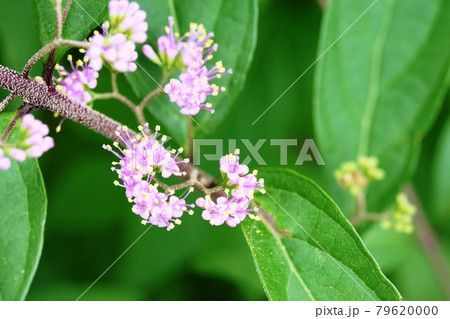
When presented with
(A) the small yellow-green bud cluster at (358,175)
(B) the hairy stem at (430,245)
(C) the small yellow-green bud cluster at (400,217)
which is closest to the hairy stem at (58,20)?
(A) the small yellow-green bud cluster at (358,175)

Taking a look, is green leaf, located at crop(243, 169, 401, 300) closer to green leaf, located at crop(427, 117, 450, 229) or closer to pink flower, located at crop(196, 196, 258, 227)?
pink flower, located at crop(196, 196, 258, 227)

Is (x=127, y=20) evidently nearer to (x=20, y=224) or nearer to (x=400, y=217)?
(x=20, y=224)

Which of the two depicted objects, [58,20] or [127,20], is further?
[127,20]

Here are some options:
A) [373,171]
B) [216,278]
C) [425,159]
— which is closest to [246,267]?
[216,278]

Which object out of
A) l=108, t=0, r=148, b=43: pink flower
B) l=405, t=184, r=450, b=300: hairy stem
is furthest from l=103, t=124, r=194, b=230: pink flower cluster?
l=405, t=184, r=450, b=300: hairy stem

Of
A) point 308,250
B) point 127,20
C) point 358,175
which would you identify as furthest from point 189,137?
point 358,175
